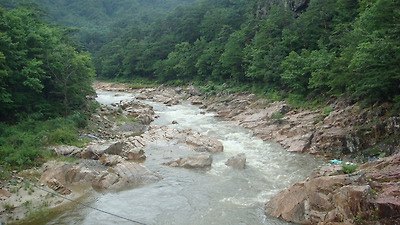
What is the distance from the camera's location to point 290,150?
17578 mm

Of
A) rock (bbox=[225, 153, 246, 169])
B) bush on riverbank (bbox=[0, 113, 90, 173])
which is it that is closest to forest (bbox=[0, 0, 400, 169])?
bush on riverbank (bbox=[0, 113, 90, 173])

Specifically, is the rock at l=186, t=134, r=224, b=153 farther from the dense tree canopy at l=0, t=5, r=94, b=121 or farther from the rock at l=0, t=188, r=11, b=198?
the rock at l=0, t=188, r=11, b=198

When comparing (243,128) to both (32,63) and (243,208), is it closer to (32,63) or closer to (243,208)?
(243,208)

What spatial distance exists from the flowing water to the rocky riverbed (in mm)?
664

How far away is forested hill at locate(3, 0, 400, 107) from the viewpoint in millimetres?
16328

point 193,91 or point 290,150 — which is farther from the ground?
point 290,150

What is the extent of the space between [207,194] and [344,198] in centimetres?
552

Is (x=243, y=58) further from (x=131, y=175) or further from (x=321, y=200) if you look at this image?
(x=321, y=200)

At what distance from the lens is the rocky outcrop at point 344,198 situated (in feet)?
26.1

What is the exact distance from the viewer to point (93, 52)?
93.0 meters

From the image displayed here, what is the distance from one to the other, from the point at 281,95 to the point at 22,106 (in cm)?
2266

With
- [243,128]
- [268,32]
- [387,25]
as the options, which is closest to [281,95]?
[243,128]

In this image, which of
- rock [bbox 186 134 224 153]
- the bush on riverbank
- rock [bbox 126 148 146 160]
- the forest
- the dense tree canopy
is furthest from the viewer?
rock [bbox 186 134 224 153]

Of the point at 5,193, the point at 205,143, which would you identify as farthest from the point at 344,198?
the point at 5,193
